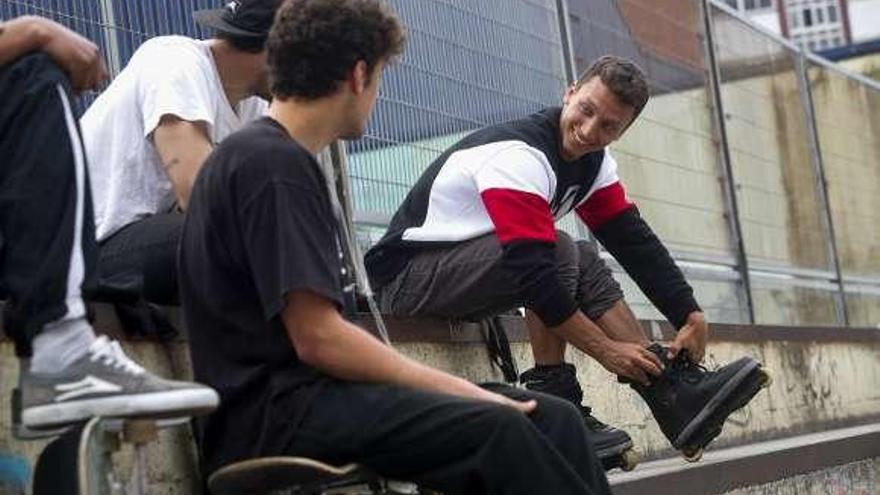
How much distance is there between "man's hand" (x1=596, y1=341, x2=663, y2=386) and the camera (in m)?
5.39

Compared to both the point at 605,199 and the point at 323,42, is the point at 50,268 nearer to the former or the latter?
the point at 323,42

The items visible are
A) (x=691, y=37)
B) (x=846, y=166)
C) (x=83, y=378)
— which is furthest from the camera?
(x=846, y=166)

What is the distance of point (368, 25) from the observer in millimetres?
3803

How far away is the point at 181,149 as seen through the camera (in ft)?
14.3

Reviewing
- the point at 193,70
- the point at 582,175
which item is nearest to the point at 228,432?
the point at 193,70

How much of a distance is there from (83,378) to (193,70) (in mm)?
1266

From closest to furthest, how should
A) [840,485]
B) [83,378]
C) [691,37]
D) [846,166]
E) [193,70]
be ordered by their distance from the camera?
1. [83,378]
2. [193,70]
3. [840,485]
4. [691,37]
5. [846,166]

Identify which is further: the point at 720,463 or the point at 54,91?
the point at 720,463

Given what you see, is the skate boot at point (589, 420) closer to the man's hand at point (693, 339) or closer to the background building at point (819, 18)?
the man's hand at point (693, 339)

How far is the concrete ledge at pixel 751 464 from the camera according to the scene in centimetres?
580

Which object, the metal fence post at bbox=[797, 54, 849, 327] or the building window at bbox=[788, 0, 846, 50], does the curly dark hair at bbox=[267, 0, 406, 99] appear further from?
the building window at bbox=[788, 0, 846, 50]

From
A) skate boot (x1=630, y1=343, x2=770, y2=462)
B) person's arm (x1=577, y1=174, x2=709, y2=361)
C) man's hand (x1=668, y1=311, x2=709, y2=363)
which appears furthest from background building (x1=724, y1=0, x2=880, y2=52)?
skate boot (x1=630, y1=343, x2=770, y2=462)

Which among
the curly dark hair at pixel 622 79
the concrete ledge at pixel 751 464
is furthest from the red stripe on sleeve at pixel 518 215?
the concrete ledge at pixel 751 464

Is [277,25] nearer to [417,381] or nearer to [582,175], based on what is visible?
[417,381]
